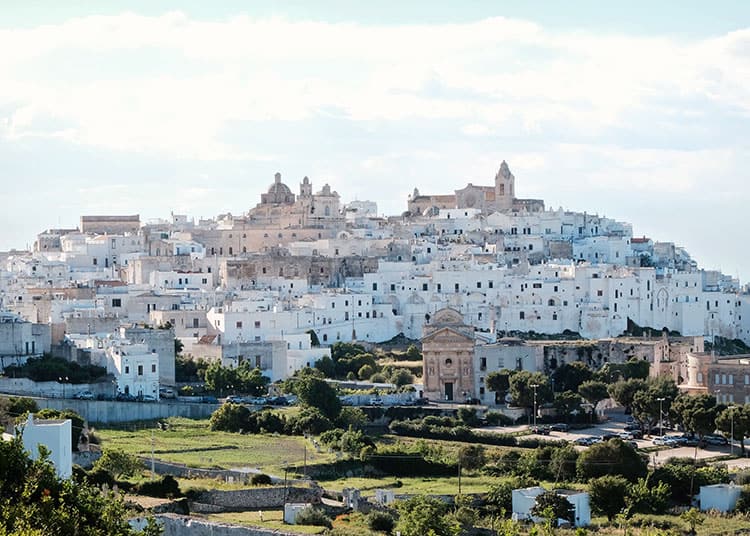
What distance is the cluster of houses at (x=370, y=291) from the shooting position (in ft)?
189

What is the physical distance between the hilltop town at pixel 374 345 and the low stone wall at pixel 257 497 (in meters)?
0.07

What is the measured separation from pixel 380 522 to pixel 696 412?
1659 cm

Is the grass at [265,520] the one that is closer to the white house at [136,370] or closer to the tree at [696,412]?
the tree at [696,412]

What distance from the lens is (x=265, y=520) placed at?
34.7 m

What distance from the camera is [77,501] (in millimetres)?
25594

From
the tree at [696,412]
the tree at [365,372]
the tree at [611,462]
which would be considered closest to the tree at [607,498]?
the tree at [611,462]

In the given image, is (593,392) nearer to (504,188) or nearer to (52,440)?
(52,440)

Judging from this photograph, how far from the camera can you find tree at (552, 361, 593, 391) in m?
57.3

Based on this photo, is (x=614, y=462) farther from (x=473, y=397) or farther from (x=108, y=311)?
(x=108, y=311)

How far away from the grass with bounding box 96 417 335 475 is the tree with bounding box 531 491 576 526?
639 centimetres

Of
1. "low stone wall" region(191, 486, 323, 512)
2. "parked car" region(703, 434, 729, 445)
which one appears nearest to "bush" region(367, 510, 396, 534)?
"low stone wall" region(191, 486, 323, 512)

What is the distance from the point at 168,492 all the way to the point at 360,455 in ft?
29.7

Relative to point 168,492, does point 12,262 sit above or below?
above

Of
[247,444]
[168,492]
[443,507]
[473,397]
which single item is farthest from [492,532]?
[473,397]
